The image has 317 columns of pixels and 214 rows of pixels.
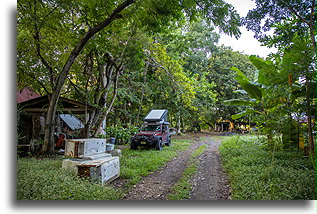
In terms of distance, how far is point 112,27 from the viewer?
14.5 ft

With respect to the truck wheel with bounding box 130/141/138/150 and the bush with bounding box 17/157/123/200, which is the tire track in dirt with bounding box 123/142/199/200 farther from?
the truck wheel with bounding box 130/141/138/150

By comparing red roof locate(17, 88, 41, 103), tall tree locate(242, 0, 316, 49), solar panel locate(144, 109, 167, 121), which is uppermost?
tall tree locate(242, 0, 316, 49)

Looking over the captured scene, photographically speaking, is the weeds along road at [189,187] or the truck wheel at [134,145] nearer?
the weeds along road at [189,187]

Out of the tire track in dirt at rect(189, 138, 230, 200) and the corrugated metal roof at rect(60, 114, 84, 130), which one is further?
the corrugated metal roof at rect(60, 114, 84, 130)

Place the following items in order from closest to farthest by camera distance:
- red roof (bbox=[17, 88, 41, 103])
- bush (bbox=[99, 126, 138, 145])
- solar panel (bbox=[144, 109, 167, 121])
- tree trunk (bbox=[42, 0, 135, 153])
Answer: tree trunk (bbox=[42, 0, 135, 153]) < red roof (bbox=[17, 88, 41, 103]) < solar panel (bbox=[144, 109, 167, 121]) < bush (bbox=[99, 126, 138, 145])

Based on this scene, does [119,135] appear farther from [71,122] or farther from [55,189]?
[55,189]

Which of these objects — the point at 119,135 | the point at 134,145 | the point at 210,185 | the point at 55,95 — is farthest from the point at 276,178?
the point at 119,135

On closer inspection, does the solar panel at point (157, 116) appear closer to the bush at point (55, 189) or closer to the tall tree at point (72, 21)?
the tall tree at point (72, 21)

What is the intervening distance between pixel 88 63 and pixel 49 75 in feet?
3.80

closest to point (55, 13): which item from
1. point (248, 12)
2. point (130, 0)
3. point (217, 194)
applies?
point (130, 0)

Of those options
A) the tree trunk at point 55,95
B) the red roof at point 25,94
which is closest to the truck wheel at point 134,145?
the tree trunk at point 55,95

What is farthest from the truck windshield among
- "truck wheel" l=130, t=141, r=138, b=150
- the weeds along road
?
the weeds along road

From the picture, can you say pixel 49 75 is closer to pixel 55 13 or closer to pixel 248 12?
pixel 55 13

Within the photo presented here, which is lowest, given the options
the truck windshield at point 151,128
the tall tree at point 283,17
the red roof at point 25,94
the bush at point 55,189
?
the bush at point 55,189
